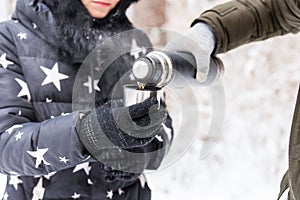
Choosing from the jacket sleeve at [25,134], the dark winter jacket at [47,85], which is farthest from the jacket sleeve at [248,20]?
the jacket sleeve at [25,134]

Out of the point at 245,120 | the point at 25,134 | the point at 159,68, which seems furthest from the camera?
the point at 245,120

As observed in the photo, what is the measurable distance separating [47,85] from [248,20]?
382 mm

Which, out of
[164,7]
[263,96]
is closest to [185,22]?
[164,7]

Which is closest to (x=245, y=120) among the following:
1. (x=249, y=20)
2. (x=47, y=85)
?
(x=249, y=20)

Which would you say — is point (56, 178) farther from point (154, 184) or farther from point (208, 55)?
point (154, 184)

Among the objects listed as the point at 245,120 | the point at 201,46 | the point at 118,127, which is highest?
the point at 201,46

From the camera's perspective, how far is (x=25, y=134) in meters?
0.83

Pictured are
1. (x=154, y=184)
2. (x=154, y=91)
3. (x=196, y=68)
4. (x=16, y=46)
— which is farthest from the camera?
(x=154, y=184)

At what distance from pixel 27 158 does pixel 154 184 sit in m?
0.85

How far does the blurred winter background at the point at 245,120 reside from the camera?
1.64 meters

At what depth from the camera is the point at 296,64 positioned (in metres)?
1.65

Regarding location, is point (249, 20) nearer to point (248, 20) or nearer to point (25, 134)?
point (248, 20)

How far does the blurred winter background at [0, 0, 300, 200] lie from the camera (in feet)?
5.39

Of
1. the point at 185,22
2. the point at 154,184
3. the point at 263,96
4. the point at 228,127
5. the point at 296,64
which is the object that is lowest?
the point at 154,184
